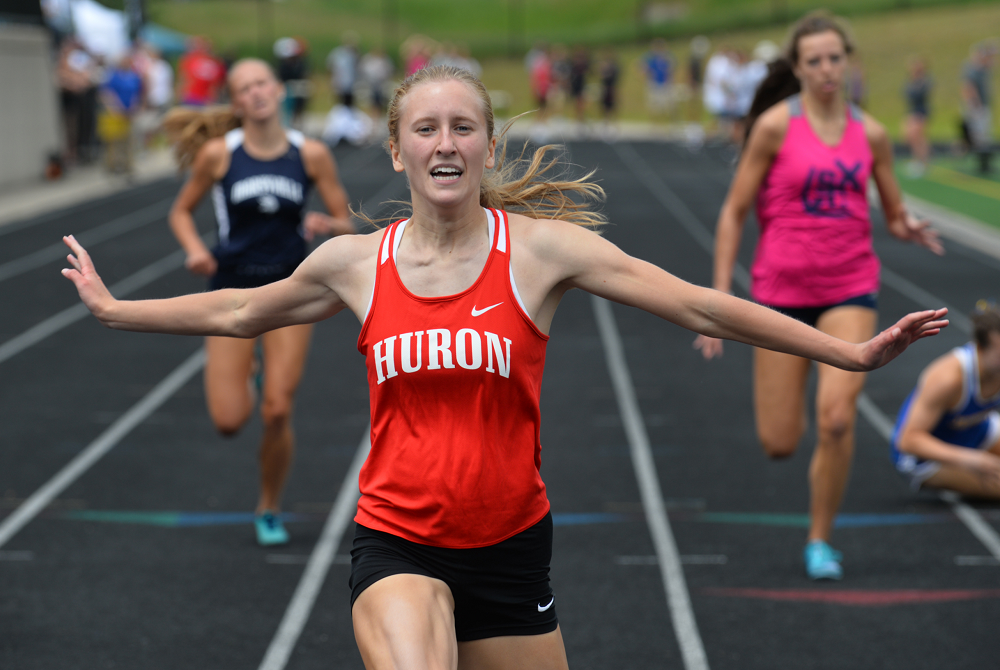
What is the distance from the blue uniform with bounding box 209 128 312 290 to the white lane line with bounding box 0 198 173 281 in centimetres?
706

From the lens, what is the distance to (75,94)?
19.6 m

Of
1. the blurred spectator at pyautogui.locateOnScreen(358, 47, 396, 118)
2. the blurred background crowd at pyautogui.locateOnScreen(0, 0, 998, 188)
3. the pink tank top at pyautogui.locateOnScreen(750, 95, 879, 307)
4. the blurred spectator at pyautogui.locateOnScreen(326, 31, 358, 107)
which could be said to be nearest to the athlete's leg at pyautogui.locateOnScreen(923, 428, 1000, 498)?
the pink tank top at pyautogui.locateOnScreen(750, 95, 879, 307)

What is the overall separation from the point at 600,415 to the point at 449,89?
5.07 m

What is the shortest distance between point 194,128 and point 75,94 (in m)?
15.3

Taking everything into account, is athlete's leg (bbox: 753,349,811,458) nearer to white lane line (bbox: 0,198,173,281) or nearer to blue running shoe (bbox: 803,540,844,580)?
blue running shoe (bbox: 803,540,844,580)

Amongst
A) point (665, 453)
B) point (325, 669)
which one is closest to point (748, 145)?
point (665, 453)

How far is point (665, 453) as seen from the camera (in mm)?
6562

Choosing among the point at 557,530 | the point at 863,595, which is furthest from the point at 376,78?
the point at 863,595

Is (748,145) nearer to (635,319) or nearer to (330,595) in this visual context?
(330,595)

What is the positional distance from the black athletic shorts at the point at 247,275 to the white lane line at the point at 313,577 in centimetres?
117

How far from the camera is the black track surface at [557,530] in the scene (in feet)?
14.2

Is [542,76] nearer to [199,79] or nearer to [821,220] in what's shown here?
[199,79]

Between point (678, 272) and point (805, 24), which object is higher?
point (805, 24)

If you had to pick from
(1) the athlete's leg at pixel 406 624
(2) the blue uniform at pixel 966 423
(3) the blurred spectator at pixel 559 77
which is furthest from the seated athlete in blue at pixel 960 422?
(3) the blurred spectator at pixel 559 77
